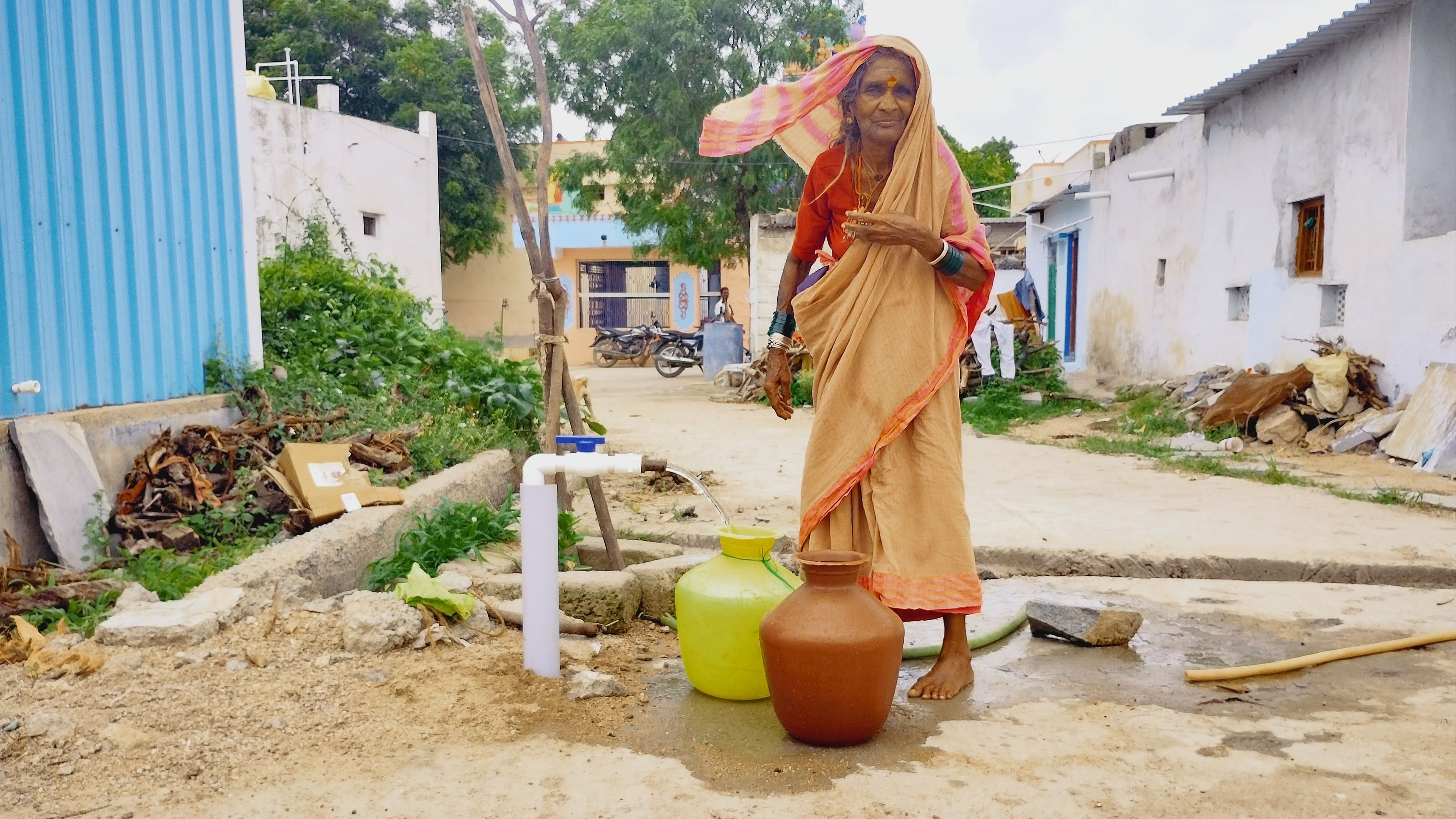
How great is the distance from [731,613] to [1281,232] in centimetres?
908

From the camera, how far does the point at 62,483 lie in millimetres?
3582

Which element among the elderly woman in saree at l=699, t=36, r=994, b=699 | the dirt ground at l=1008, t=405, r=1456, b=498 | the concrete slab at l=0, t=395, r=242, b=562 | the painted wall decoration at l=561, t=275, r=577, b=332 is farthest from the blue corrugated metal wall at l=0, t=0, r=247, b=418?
the painted wall decoration at l=561, t=275, r=577, b=332

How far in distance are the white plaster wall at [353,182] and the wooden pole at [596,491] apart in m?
8.17

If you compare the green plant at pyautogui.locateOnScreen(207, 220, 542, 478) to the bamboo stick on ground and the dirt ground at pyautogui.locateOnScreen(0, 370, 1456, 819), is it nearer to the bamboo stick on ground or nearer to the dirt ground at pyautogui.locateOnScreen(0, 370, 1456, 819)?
the dirt ground at pyautogui.locateOnScreen(0, 370, 1456, 819)

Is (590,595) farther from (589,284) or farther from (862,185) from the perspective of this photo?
(589,284)

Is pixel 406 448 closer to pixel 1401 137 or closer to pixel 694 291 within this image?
pixel 1401 137

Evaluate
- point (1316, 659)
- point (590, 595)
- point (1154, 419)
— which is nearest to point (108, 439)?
point (590, 595)

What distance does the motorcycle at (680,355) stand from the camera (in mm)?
19203

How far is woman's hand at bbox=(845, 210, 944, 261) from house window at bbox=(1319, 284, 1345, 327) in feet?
25.7

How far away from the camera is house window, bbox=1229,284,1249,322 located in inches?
422

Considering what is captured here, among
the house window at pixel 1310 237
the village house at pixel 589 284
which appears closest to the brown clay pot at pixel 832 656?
the house window at pixel 1310 237

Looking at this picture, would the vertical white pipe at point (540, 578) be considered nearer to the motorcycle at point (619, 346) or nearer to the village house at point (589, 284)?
the motorcycle at point (619, 346)

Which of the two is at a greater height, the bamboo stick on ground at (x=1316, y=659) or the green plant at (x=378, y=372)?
the green plant at (x=378, y=372)

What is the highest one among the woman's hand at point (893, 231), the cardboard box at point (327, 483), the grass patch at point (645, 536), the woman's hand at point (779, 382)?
the woman's hand at point (893, 231)
